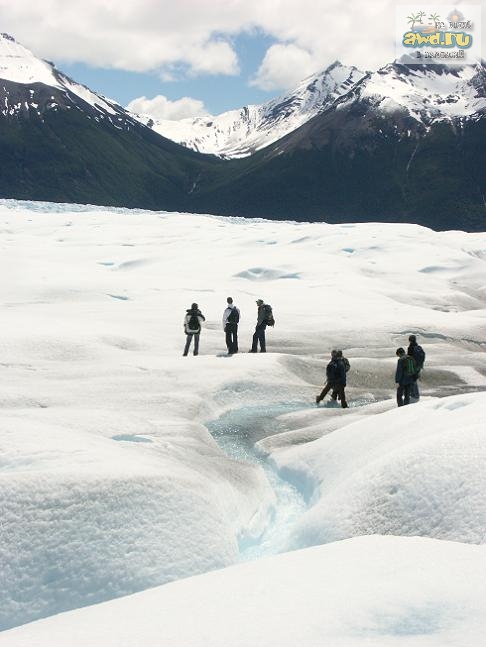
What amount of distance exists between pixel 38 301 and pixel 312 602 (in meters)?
27.2

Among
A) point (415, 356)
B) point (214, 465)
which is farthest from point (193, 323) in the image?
point (214, 465)

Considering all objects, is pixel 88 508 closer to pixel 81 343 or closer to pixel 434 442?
pixel 434 442

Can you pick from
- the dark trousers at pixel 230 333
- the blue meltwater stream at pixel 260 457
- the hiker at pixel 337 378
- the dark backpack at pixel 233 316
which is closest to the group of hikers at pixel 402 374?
the hiker at pixel 337 378

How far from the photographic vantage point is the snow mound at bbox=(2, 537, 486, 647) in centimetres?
532

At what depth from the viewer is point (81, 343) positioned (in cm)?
2184

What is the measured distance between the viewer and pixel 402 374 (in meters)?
17.6

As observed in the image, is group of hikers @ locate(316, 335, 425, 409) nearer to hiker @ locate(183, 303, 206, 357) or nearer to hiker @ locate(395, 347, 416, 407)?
hiker @ locate(395, 347, 416, 407)

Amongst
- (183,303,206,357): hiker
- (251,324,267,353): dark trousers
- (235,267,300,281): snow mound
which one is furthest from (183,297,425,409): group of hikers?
(235,267,300,281): snow mound

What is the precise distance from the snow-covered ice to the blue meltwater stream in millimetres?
162

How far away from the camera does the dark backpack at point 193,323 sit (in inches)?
903

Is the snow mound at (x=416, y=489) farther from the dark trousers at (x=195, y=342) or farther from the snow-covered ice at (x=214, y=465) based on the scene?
Answer: the dark trousers at (x=195, y=342)

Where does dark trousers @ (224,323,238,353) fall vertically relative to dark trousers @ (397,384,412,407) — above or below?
above

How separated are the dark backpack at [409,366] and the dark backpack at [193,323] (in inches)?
293

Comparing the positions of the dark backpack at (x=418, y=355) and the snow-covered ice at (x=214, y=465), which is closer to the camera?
the snow-covered ice at (x=214, y=465)
